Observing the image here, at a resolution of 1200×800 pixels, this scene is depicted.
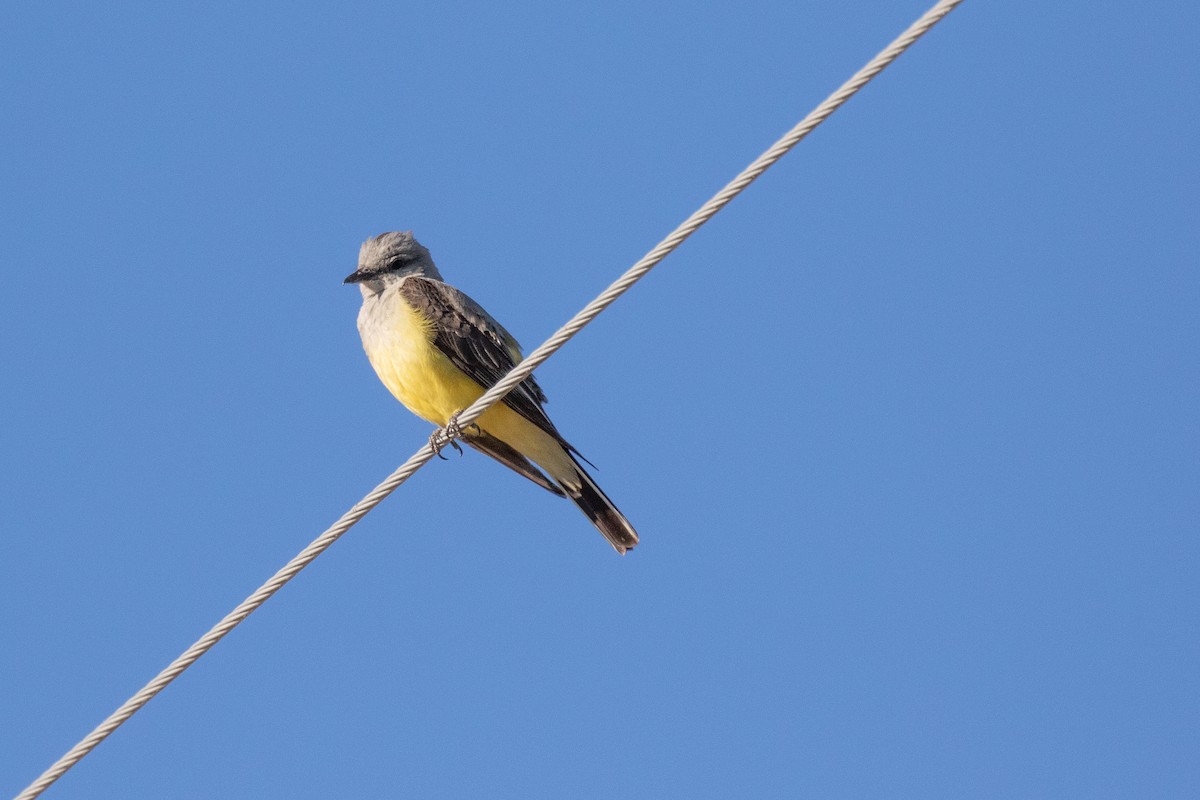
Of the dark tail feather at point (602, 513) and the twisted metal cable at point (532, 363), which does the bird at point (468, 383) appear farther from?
the twisted metal cable at point (532, 363)

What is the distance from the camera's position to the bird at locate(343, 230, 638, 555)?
7484mm

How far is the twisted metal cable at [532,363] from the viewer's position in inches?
169

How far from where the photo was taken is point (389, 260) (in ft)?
27.8

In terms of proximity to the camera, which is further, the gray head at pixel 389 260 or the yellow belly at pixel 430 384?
the gray head at pixel 389 260

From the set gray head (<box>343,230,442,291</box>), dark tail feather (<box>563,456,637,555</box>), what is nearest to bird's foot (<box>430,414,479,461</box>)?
dark tail feather (<box>563,456,637,555</box>)

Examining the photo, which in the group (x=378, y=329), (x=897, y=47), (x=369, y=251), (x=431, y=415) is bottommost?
(x=897, y=47)

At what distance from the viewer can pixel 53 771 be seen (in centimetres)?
488

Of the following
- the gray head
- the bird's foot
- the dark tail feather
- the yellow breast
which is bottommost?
the dark tail feather

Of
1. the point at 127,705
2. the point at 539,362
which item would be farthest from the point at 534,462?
the point at 127,705

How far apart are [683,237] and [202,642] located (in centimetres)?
202

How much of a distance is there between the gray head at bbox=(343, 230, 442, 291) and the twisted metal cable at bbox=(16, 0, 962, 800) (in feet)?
9.91

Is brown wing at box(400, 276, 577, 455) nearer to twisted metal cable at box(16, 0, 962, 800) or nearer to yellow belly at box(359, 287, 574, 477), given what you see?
yellow belly at box(359, 287, 574, 477)

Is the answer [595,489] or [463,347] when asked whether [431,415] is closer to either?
[463,347]

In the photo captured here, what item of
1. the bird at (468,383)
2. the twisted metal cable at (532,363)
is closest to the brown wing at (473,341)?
the bird at (468,383)
